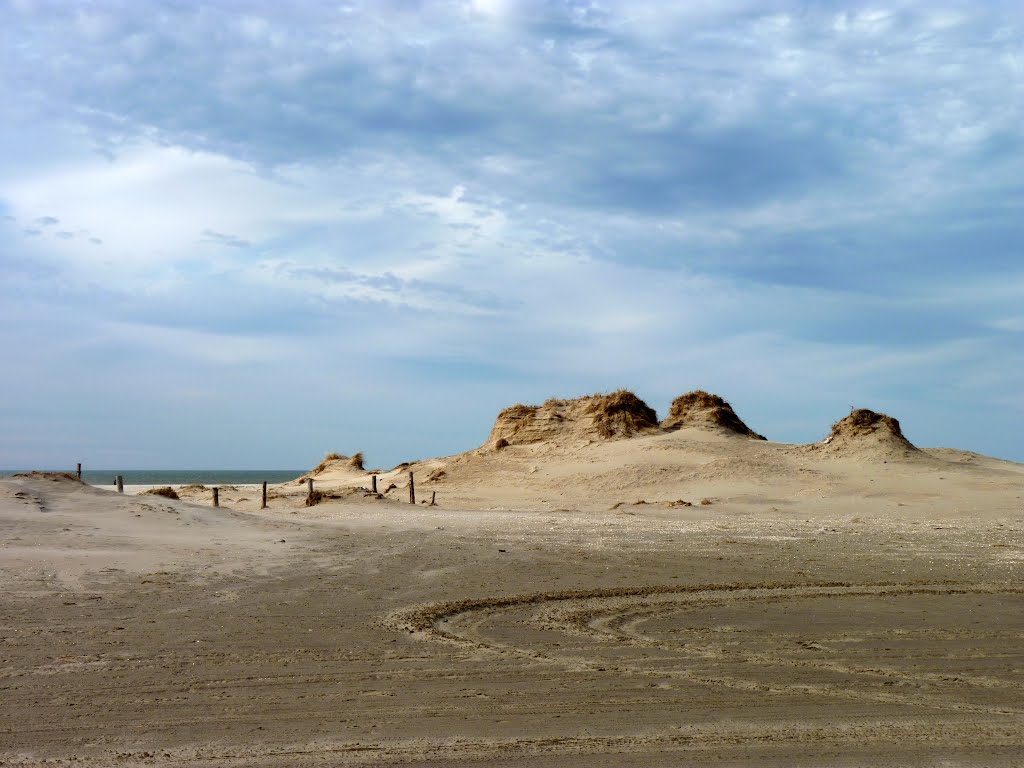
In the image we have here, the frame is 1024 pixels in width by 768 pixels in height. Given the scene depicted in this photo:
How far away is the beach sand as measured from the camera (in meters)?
5.62

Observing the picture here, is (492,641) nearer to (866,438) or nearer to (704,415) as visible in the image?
(866,438)

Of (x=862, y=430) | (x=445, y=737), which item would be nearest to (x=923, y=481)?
(x=862, y=430)

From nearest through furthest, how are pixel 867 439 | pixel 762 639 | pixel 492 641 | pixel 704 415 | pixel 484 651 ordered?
pixel 484 651, pixel 492 641, pixel 762 639, pixel 867 439, pixel 704 415

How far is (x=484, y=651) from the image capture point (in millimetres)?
7945

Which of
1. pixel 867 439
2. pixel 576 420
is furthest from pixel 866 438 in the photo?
pixel 576 420

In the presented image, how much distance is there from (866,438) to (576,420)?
40.6 ft

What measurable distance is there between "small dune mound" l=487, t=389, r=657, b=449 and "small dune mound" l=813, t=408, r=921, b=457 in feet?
26.2

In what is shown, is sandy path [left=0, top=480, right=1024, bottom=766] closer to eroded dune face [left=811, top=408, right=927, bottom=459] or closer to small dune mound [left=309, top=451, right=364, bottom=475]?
eroded dune face [left=811, top=408, right=927, bottom=459]

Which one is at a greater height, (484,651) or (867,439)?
(867,439)

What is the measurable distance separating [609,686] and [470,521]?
14.0 m

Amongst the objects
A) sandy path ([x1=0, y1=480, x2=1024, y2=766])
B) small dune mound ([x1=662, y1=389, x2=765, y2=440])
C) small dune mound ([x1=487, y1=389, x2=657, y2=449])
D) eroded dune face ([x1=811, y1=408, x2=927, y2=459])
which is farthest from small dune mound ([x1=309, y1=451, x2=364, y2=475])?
sandy path ([x1=0, y1=480, x2=1024, y2=766])

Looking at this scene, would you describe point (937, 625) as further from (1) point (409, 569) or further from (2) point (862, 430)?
(2) point (862, 430)

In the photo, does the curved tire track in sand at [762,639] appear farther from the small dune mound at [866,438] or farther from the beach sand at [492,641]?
the small dune mound at [866,438]

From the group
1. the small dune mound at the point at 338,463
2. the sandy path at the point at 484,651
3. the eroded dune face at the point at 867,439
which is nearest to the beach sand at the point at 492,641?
the sandy path at the point at 484,651
